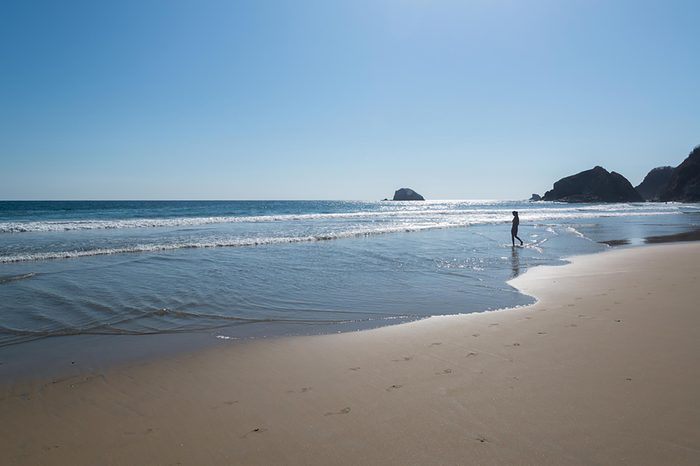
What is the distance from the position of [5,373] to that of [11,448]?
2216 mm

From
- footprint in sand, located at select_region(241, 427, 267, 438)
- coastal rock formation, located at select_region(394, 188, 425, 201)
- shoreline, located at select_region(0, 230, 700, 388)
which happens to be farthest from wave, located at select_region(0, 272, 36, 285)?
coastal rock formation, located at select_region(394, 188, 425, 201)

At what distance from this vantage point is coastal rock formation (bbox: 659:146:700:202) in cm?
9500

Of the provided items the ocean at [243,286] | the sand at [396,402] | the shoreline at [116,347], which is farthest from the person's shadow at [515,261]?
the sand at [396,402]

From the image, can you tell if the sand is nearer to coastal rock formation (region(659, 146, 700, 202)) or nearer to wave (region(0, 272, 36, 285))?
wave (region(0, 272, 36, 285))

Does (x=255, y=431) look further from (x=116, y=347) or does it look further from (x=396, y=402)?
(x=116, y=347)

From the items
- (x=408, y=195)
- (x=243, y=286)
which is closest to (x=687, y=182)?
(x=408, y=195)

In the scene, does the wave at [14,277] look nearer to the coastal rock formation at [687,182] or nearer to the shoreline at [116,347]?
the shoreline at [116,347]

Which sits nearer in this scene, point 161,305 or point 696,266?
point 161,305

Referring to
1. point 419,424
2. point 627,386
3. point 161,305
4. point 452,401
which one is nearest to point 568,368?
point 627,386

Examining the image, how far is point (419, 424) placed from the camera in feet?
11.5

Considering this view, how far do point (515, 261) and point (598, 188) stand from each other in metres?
128

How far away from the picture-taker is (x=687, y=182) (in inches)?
3878

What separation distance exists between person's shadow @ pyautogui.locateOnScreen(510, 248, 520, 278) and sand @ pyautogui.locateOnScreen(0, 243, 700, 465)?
18.8 feet

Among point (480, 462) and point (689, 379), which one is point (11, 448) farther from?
point (689, 379)
